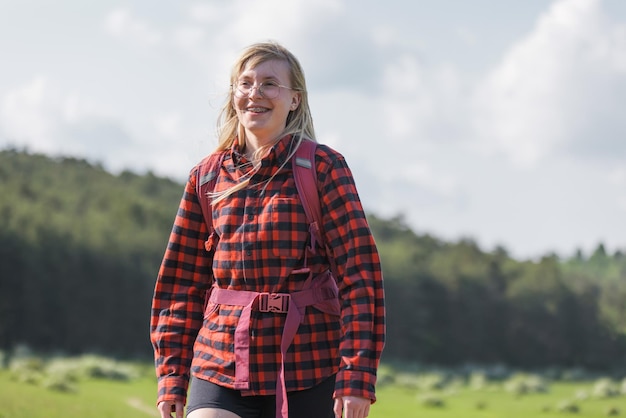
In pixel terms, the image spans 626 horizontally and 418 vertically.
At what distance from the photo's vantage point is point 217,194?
3096mm

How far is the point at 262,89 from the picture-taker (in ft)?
10.1

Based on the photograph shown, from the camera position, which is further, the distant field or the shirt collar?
the distant field

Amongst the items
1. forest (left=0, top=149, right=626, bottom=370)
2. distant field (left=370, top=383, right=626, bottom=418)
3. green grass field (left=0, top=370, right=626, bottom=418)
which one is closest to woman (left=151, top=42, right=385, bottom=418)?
green grass field (left=0, top=370, right=626, bottom=418)

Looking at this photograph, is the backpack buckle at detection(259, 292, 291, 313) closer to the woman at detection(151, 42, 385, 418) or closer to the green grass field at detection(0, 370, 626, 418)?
the woman at detection(151, 42, 385, 418)

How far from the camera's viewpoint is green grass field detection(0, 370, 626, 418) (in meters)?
17.0

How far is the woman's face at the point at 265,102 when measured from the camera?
10.1 ft

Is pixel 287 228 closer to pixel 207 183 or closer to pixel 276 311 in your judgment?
pixel 276 311

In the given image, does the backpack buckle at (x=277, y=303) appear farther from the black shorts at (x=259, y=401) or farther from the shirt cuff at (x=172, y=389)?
the shirt cuff at (x=172, y=389)

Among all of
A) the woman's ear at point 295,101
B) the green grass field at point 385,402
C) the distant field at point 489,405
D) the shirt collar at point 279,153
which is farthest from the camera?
the distant field at point 489,405

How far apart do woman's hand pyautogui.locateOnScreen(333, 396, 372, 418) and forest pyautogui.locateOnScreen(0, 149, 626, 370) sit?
31744mm

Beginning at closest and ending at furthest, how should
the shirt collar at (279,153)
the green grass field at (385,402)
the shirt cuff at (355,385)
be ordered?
the shirt cuff at (355,385)
the shirt collar at (279,153)
the green grass field at (385,402)

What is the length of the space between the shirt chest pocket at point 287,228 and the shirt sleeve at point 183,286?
1.27ft

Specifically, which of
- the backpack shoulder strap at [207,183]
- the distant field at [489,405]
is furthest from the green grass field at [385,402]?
the backpack shoulder strap at [207,183]

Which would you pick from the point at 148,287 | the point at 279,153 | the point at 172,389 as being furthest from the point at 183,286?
the point at 148,287
